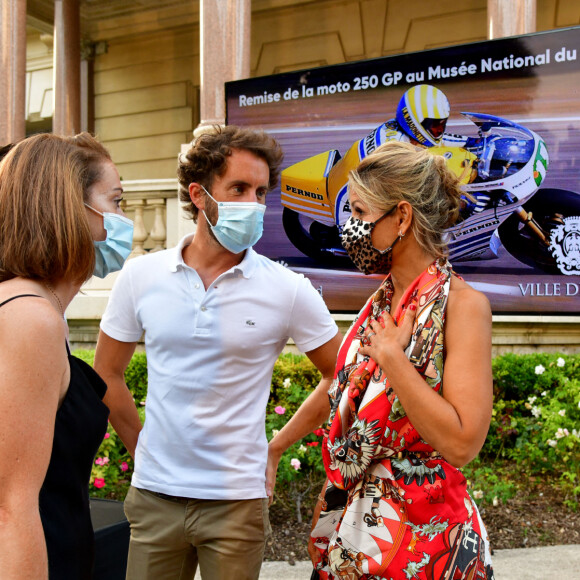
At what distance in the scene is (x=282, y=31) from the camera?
13781 mm

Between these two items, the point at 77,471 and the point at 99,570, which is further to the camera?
the point at 99,570

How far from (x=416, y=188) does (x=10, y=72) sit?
9814mm

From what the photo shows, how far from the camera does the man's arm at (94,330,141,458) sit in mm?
2621

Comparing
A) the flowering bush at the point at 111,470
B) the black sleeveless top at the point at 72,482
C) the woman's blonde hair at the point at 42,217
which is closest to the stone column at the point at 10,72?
the flowering bush at the point at 111,470

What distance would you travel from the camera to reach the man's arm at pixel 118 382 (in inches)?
103

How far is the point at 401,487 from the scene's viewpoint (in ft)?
6.28

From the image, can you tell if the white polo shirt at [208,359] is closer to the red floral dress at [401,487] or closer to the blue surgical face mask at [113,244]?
the blue surgical face mask at [113,244]

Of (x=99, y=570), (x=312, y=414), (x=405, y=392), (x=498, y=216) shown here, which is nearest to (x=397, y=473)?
(x=405, y=392)

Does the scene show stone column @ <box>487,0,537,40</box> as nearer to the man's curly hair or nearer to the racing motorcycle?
the racing motorcycle

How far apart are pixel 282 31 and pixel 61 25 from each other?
4.19 metres

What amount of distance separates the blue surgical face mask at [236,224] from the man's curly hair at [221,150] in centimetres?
8

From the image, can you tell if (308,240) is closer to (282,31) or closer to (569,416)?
(569,416)

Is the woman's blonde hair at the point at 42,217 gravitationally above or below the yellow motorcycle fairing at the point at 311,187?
below

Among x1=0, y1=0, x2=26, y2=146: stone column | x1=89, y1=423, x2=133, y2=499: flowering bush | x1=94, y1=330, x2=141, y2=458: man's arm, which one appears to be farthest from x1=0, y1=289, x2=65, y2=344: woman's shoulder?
x1=0, y1=0, x2=26, y2=146: stone column
